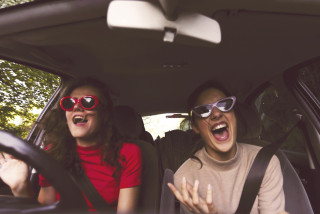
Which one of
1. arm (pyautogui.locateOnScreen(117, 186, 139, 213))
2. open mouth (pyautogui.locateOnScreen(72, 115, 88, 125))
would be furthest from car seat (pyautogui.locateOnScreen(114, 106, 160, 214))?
open mouth (pyautogui.locateOnScreen(72, 115, 88, 125))

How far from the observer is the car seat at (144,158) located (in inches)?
83.5

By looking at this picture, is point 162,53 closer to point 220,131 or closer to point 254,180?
point 220,131

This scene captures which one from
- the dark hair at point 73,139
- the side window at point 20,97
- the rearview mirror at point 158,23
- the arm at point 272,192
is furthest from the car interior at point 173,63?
the side window at point 20,97

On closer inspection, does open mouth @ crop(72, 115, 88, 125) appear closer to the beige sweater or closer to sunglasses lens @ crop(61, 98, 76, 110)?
sunglasses lens @ crop(61, 98, 76, 110)

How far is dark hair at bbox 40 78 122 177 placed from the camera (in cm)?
207

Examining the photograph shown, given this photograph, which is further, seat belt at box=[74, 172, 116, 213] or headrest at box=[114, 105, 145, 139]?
headrest at box=[114, 105, 145, 139]

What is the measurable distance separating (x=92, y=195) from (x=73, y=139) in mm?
493

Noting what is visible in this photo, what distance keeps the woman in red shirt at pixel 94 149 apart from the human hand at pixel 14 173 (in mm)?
59

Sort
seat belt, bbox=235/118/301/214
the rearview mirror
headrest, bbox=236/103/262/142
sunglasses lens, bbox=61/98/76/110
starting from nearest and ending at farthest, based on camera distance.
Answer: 1. the rearview mirror
2. seat belt, bbox=235/118/301/214
3. sunglasses lens, bbox=61/98/76/110
4. headrest, bbox=236/103/262/142

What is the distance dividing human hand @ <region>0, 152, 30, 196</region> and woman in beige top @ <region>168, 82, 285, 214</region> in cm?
86

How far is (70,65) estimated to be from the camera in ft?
8.75

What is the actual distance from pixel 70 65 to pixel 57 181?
1.61 meters

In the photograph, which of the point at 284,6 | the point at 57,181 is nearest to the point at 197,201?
the point at 57,181

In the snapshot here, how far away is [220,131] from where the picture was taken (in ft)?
7.05
